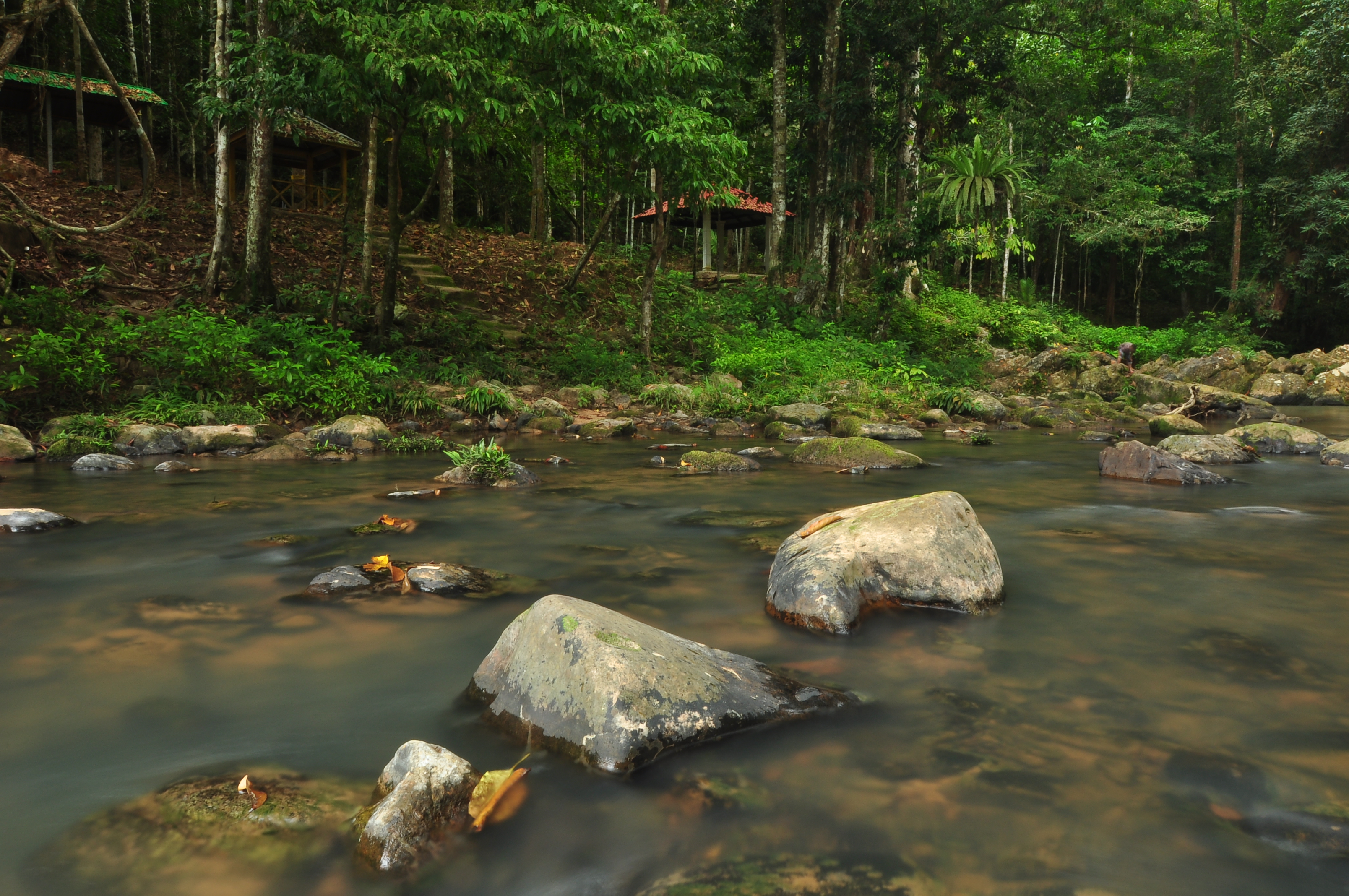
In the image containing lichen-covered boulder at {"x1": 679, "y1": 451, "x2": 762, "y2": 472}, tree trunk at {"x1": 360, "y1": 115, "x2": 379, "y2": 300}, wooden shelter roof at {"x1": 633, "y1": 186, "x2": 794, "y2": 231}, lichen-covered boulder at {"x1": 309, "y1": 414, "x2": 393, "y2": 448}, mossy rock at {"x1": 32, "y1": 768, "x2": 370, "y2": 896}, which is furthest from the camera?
wooden shelter roof at {"x1": 633, "y1": 186, "x2": 794, "y2": 231}

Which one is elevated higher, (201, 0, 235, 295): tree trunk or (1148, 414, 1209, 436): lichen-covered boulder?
(201, 0, 235, 295): tree trunk

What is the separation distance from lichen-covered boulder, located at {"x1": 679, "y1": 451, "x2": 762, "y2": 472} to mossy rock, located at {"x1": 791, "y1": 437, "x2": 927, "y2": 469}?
714 mm

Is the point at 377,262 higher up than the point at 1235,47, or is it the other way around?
the point at 1235,47

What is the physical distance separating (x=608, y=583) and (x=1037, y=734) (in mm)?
2503

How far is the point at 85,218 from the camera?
1523 cm

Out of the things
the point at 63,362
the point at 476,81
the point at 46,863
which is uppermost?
the point at 476,81

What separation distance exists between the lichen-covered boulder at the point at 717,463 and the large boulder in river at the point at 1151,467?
3725mm

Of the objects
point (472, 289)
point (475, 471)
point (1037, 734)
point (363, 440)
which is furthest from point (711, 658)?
point (472, 289)

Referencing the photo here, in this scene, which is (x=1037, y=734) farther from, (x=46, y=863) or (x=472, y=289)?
(x=472, y=289)

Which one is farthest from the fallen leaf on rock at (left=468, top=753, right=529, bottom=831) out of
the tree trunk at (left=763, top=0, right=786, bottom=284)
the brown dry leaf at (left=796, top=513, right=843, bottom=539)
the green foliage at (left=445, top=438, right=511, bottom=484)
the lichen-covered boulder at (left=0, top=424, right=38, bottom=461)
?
the tree trunk at (left=763, top=0, right=786, bottom=284)

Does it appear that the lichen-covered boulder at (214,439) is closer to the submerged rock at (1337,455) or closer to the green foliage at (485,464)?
the green foliage at (485,464)

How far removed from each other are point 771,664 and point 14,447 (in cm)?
853

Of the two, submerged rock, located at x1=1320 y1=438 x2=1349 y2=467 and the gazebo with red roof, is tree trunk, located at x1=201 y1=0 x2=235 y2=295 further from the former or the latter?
submerged rock, located at x1=1320 y1=438 x2=1349 y2=467

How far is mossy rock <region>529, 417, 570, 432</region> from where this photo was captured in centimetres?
1167
